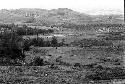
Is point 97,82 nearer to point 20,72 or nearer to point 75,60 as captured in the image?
point 20,72

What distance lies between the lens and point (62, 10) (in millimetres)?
176250

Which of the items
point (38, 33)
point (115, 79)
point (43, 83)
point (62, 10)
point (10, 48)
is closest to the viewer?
point (43, 83)

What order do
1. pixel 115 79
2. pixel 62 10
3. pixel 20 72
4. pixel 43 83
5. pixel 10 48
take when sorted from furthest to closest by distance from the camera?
pixel 62 10 → pixel 10 48 → pixel 20 72 → pixel 115 79 → pixel 43 83

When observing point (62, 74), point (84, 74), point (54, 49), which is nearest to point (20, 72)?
point (62, 74)

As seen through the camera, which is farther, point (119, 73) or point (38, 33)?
point (38, 33)

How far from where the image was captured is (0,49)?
37.1 meters

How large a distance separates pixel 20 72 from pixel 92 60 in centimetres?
1317

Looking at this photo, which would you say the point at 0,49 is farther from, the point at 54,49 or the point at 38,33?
the point at 38,33

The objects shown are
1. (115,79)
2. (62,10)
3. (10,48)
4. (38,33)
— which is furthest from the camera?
(62,10)

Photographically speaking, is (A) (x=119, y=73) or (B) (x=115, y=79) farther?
(A) (x=119, y=73)

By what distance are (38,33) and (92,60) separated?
40.3 meters

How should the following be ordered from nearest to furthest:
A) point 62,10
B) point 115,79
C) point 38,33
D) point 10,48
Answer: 1. point 115,79
2. point 10,48
3. point 38,33
4. point 62,10

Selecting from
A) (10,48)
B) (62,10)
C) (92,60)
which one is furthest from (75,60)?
(62,10)

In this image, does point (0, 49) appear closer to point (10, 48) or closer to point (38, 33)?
point (10, 48)
